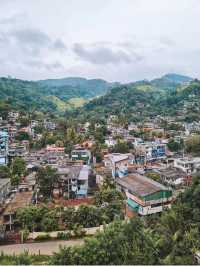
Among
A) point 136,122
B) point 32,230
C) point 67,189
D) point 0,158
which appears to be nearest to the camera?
point 32,230

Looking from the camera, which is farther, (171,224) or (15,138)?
(15,138)

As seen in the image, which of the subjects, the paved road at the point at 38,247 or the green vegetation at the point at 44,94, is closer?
the paved road at the point at 38,247

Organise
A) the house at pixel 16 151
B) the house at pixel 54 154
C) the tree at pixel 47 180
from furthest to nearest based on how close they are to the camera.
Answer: the house at pixel 16 151 < the house at pixel 54 154 < the tree at pixel 47 180

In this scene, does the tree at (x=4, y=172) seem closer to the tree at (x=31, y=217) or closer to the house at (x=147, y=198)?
the tree at (x=31, y=217)

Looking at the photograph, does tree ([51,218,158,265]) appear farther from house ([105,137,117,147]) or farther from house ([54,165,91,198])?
house ([105,137,117,147])

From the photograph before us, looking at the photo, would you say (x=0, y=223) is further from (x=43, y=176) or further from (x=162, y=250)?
(x=162, y=250)

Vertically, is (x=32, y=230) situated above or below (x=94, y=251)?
below

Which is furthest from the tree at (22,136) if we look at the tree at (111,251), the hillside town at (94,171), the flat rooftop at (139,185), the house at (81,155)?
the tree at (111,251)

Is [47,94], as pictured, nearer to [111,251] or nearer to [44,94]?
[44,94]

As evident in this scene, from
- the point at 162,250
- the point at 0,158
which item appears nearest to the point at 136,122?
the point at 0,158
